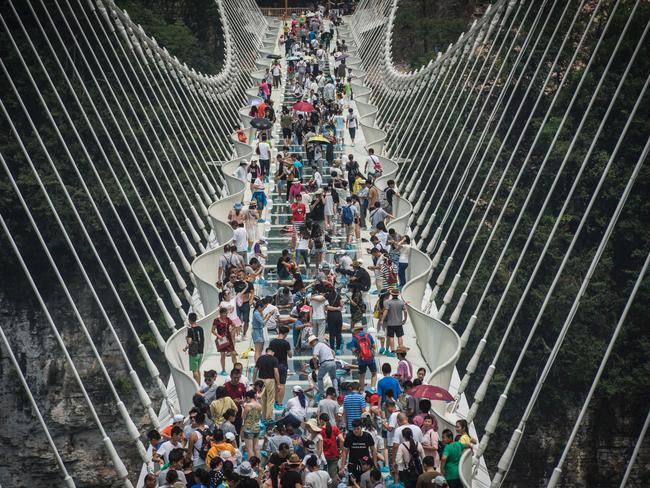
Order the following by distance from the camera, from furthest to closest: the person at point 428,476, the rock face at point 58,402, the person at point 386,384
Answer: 1. the rock face at point 58,402
2. the person at point 386,384
3. the person at point 428,476

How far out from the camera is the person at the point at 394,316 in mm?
18938

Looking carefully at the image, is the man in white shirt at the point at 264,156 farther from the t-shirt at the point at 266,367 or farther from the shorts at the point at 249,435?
the shorts at the point at 249,435

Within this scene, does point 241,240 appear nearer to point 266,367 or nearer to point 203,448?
point 266,367

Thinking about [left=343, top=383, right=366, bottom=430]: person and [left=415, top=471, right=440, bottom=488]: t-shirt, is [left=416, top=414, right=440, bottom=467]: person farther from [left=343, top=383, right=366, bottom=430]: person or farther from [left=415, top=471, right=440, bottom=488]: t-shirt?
[left=415, top=471, right=440, bottom=488]: t-shirt

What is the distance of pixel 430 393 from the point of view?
15117 mm

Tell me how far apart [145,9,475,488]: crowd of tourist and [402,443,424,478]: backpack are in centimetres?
1

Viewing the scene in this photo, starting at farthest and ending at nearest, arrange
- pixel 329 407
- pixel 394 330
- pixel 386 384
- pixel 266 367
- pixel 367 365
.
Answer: pixel 394 330 → pixel 367 365 → pixel 266 367 → pixel 386 384 → pixel 329 407

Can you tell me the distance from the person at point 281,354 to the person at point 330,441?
7.33ft

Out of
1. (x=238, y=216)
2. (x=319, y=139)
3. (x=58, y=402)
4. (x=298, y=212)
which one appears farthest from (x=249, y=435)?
(x=58, y=402)

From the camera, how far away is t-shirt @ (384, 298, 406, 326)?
62.1 feet

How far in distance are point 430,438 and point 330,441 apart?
126cm

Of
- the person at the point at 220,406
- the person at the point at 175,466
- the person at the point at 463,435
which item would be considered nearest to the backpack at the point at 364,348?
the person at the point at 220,406

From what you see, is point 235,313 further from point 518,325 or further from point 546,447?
point 546,447

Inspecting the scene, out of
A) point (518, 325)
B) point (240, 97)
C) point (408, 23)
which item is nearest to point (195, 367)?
point (518, 325)
